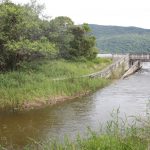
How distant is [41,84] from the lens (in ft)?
105

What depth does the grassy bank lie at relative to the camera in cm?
2889

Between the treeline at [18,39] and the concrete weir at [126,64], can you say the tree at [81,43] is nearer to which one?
the concrete weir at [126,64]

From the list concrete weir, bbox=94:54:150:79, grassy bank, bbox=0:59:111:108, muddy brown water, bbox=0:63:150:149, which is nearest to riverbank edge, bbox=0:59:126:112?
grassy bank, bbox=0:59:111:108

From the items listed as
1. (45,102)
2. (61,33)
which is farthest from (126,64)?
(45,102)

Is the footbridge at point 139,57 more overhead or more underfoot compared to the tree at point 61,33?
more underfoot

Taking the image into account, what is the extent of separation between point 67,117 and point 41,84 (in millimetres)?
6890

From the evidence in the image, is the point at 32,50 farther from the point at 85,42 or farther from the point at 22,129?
the point at 85,42

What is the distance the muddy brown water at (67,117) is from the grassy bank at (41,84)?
1136 millimetres

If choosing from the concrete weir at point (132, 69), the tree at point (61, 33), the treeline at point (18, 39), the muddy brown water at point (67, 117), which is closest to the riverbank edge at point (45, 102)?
the muddy brown water at point (67, 117)

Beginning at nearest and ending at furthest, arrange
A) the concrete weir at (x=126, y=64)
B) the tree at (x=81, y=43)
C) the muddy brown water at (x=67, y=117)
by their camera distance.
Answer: the muddy brown water at (x=67, y=117) → the concrete weir at (x=126, y=64) → the tree at (x=81, y=43)

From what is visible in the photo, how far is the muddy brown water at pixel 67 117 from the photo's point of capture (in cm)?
2097

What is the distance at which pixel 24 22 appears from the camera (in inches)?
1307

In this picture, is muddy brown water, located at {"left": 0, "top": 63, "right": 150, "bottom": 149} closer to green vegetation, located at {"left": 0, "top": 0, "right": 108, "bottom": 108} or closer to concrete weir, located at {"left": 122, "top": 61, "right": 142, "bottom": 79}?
green vegetation, located at {"left": 0, "top": 0, "right": 108, "bottom": 108}

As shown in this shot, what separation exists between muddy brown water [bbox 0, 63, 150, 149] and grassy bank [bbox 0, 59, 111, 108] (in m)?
1.14
